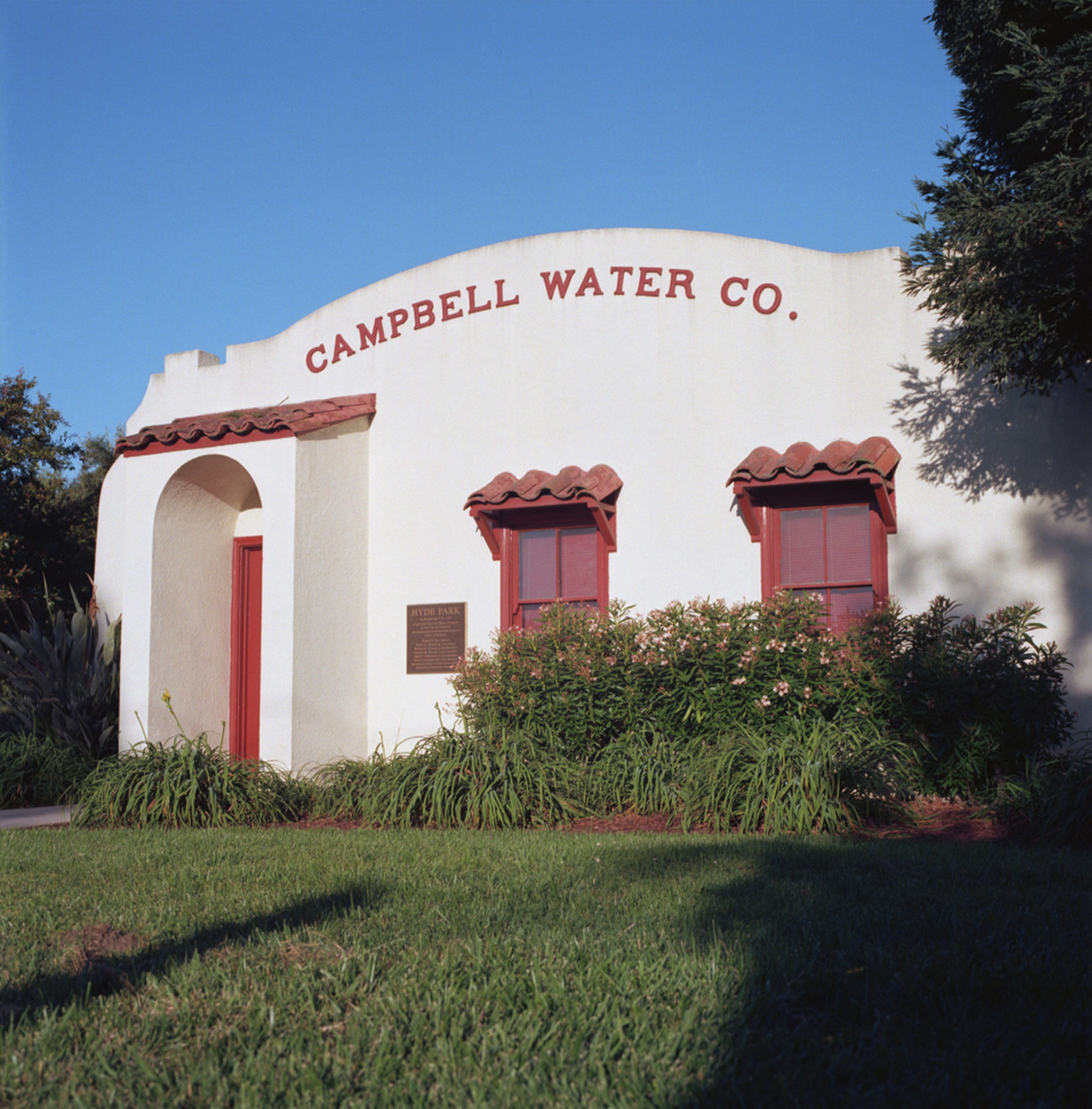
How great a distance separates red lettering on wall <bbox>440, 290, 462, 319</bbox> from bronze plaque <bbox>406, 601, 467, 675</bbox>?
3.01m

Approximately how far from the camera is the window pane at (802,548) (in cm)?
985

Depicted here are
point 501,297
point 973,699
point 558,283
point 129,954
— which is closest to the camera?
point 129,954

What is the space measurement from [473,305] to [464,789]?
532 centimetres

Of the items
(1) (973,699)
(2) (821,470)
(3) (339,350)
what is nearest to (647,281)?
(2) (821,470)

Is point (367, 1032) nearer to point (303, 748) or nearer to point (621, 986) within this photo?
point (621, 986)

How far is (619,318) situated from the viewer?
10.9m

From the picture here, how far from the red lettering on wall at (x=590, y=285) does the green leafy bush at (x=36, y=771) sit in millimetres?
6747

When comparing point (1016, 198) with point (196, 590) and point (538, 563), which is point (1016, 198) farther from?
point (196, 590)

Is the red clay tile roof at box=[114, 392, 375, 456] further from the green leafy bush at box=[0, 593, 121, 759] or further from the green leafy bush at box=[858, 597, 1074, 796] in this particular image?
the green leafy bush at box=[858, 597, 1074, 796]

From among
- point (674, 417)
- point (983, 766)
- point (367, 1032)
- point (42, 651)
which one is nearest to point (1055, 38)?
point (674, 417)

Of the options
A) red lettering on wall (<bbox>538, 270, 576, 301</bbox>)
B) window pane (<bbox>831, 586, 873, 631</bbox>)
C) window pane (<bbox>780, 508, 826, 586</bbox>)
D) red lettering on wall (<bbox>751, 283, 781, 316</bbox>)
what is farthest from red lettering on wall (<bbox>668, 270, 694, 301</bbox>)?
window pane (<bbox>831, 586, 873, 631</bbox>)

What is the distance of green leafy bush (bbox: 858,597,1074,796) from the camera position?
26.2 feet

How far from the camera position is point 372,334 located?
38.7 ft

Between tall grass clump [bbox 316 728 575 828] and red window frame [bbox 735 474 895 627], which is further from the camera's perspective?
red window frame [bbox 735 474 895 627]
